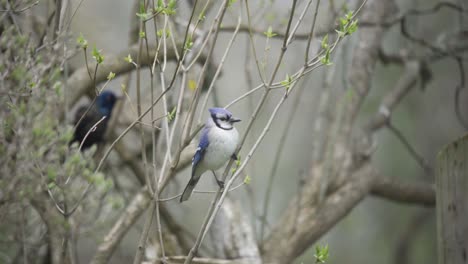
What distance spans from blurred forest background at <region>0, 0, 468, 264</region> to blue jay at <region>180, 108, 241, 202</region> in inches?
7.6

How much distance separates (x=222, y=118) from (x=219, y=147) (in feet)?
0.40

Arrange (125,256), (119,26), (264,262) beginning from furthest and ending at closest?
(119,26)
(125,256)
(264,262)

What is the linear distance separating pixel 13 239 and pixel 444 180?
161 cm

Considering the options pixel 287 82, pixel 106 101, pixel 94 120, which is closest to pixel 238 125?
pixel 106 101

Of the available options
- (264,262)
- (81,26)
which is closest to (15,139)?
(264,262)

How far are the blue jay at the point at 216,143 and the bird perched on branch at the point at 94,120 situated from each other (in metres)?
1.64

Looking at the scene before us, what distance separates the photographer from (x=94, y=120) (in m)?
4.60

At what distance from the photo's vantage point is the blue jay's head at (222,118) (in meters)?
2.75

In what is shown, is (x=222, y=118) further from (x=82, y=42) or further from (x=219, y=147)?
(x=82, y=42)

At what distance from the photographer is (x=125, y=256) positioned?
5027mm

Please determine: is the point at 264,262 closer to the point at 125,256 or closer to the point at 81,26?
the point at 125,256

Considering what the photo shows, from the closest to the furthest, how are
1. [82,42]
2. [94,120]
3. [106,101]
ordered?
[82,42]
[94,120]
[106,101]

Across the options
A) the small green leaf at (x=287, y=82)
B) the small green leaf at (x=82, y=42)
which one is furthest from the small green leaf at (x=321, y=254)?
the small green leaf at (x=82, y=42)

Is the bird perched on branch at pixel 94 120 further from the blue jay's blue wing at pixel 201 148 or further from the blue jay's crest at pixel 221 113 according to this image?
the blue jay's crest at pixel 221 113
